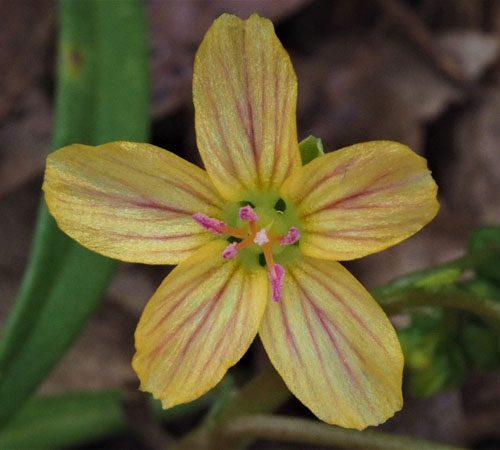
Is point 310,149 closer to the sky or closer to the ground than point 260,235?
closer to the sky

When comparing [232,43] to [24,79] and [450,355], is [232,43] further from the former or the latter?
[24,79]

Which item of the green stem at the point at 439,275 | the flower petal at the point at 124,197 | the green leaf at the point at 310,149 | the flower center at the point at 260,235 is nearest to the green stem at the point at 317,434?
the green stem at the point at 439,275

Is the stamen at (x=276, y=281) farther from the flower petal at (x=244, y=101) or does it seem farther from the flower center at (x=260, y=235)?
the flower petal at (x=244, y=101)

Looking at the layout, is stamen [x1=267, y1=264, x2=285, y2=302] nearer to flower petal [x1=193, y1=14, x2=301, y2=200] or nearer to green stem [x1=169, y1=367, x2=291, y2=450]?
flower petal [x1=193, y1=14, x2=301, y2=200]

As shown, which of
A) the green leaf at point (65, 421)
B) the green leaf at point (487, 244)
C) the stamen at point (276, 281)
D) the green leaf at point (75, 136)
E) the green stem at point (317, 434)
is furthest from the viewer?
the green leaf at point (65, 421)

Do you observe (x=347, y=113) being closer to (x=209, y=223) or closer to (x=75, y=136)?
(x=75, y=136)

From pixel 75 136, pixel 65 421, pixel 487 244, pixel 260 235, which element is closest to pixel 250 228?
pixel 260 235
